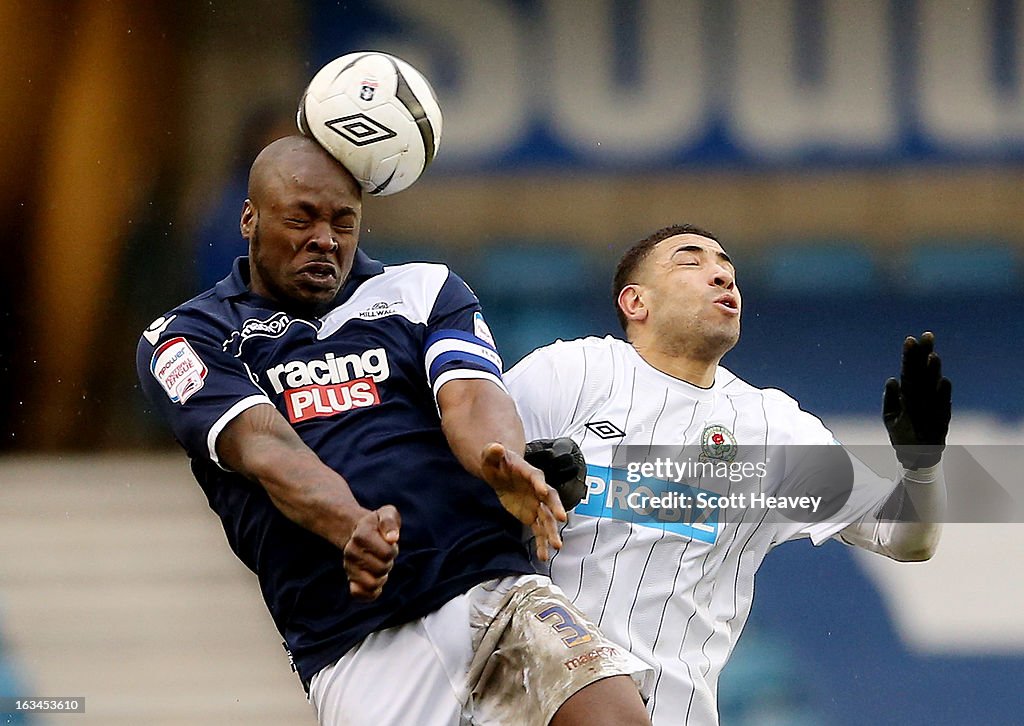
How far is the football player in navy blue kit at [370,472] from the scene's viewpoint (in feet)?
8.53

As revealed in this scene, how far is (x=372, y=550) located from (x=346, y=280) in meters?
0.76

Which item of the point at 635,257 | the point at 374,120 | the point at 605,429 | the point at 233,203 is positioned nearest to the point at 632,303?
the point at 635,257

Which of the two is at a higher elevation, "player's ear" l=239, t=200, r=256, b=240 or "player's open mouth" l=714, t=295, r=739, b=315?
"player's ear" l=239, t=200, r=256, b=240

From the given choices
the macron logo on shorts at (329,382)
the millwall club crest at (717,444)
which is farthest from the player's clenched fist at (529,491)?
the millwall club crest at (717,444)

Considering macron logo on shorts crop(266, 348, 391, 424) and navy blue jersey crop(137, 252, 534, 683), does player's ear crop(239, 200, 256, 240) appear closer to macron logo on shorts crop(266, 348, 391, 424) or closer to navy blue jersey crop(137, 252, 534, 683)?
navy blue jersey crop(137, 252, 534, 683)

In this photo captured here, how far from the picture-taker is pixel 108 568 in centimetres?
493

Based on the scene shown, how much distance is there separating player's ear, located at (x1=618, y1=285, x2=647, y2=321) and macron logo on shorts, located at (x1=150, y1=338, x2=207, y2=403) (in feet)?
3.77

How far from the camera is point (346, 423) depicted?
9.29ft

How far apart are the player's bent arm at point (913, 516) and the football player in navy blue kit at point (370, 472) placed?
38.6 inches

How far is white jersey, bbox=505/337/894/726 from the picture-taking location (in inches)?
125

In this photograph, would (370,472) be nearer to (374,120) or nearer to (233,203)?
(374,120)

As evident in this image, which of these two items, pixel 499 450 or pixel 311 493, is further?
pixel 311 493

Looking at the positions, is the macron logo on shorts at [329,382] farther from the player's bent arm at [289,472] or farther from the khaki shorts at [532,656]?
the khaki shorts at [532,656]

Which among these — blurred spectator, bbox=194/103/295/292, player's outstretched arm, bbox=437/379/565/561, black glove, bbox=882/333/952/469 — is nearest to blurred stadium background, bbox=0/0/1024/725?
blurred spectator, bbox=194/103/295/292
